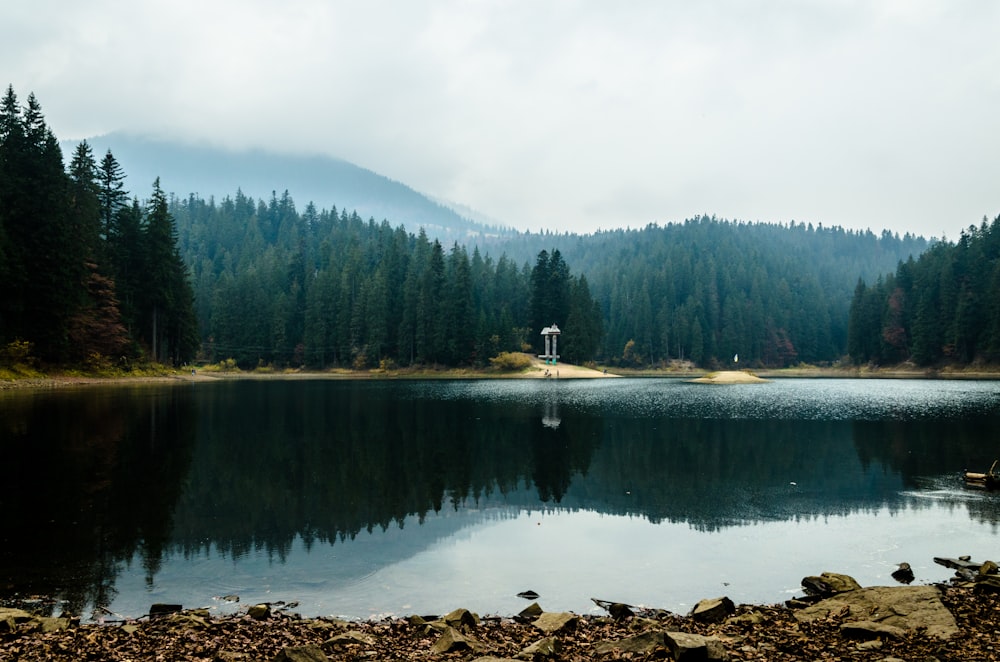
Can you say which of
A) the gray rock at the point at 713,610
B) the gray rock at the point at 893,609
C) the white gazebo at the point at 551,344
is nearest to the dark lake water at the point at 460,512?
the gray rock at the point at 713,610

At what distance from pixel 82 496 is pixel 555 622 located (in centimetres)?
1516

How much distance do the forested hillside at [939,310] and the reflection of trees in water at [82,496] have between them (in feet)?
408

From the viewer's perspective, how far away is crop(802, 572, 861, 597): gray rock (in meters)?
11.5

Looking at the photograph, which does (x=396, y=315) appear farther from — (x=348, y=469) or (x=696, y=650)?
(x=696, y=650)

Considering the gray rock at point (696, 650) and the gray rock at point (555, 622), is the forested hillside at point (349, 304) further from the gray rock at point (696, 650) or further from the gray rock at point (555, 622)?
the gray rock at point (696, 650)

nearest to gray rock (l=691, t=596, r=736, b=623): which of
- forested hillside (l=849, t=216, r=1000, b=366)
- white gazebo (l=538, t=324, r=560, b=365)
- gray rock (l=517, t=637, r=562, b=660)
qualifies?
gray rock (l=517, t=637, r=562, b=660)

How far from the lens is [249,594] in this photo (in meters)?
11.5

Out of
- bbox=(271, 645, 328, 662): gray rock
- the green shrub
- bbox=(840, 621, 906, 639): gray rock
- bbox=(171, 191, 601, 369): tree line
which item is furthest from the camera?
bbox=(171, 191, 601, 369): tree line

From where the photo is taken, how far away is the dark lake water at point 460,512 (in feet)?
39.7

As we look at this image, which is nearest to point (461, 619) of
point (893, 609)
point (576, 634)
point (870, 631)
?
point (576, 634)

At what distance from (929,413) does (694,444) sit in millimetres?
25616

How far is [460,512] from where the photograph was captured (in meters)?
17.9

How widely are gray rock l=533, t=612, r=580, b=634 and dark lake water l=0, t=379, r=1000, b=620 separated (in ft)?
3.54

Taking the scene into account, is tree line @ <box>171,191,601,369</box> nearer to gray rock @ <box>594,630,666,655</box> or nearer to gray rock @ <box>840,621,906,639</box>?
gray rock @ <box>840,621,906,639</box>
